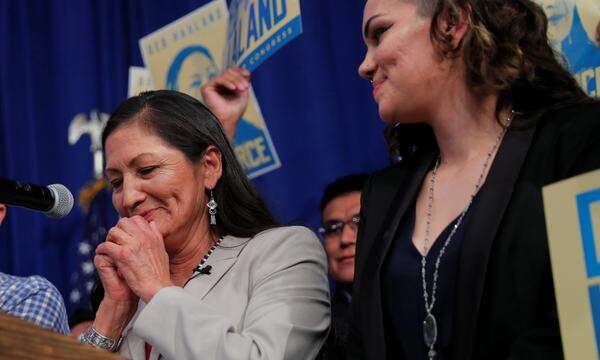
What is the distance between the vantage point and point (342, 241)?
3029 mm

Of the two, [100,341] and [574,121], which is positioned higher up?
[574,121]

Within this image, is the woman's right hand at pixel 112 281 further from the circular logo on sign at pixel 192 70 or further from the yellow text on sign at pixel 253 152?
the circular logo on sign at pixel 192 70

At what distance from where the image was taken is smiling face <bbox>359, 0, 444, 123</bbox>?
1618 millimetres

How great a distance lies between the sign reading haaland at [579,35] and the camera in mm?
1894

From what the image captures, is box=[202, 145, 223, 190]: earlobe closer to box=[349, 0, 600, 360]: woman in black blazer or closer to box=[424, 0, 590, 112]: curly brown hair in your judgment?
box=[349, 0, 600, 360]: woman in black blazer

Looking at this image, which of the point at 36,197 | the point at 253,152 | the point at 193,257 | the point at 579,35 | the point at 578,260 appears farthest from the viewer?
the point at 253,152

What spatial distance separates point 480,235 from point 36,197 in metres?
0.77

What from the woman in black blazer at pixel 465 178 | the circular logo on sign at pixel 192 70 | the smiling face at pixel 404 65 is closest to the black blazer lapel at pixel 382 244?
the woman in black blazer at pixel 465 178

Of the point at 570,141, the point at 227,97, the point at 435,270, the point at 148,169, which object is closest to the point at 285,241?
the point at 148,169

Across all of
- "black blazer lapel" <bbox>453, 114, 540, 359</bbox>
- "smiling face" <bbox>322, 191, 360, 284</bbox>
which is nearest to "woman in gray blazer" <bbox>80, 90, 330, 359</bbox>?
"black blazer lapel" <bbox>453, 114, 540, 359</bbox>

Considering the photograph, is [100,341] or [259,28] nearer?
[100,341]

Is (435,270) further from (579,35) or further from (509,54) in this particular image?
(579,35)

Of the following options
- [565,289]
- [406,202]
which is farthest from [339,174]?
[565,289]

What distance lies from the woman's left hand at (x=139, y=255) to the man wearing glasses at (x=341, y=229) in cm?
107
